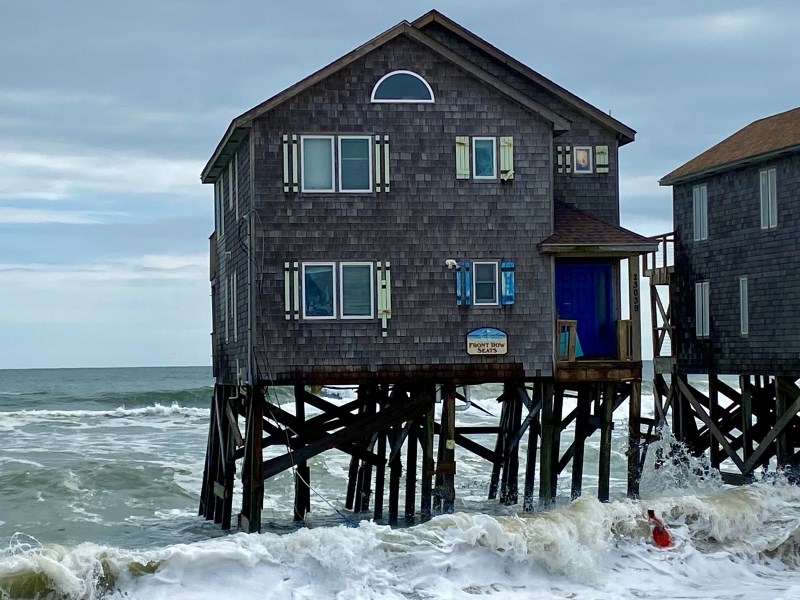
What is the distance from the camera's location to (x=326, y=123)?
2262cm

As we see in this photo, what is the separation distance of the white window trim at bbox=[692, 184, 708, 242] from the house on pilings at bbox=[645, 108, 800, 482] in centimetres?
3

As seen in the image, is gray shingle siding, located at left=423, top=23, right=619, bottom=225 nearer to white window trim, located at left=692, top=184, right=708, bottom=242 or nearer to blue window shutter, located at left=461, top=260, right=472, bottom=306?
blue window shutter, located at left=461, top=260, right=472, bottom=306

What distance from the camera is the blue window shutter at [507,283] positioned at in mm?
22891

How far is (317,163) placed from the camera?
22641 millimetres

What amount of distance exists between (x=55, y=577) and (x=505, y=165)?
10.8 m

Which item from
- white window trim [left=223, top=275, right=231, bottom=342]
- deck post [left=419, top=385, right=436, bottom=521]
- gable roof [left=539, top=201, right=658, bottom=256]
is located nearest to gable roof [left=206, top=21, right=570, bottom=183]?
gable roof [left=539, top=201, right=658, bottom=256]

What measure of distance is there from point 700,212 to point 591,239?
28.2 feet

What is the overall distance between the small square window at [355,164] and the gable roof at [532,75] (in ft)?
15.4

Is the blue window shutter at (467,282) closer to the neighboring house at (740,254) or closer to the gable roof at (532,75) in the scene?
the gable roof at (532,75)

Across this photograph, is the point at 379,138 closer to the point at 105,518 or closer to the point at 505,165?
the point at 505,165

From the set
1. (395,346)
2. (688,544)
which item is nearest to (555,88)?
(395,346)

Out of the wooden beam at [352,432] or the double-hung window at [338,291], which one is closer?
the double-hung window at [338,291]

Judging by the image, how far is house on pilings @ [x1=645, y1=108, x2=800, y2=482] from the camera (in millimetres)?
28078

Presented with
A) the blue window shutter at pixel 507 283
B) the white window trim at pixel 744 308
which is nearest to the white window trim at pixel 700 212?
the white window trim at pixel 744 308
